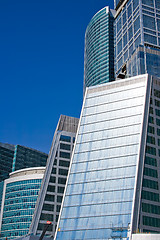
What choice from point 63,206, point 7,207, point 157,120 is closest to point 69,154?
point 63,206

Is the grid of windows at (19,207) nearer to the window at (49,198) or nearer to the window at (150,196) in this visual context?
the window at (49,198)

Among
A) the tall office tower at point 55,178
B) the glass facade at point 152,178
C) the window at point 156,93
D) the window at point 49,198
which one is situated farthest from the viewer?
the window at point 49,198

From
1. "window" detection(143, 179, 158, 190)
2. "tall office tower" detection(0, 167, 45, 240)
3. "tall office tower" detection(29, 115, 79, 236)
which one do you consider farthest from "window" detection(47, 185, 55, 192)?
"window" detection(143, 179, 158, 190)

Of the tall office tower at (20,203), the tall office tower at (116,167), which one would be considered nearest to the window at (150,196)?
the tall office tower at (116,167)

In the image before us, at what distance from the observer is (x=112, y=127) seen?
11612cm

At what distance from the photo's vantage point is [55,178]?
444 feet

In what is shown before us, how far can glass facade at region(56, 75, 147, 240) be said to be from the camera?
3888 inches

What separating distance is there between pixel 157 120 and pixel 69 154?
144ft

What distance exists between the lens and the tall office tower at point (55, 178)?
420 feet

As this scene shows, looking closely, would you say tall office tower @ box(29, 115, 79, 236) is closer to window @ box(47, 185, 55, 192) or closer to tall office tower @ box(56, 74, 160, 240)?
window @ box(47, 185, 55, 192)

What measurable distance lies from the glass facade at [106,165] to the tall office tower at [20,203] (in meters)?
65.6

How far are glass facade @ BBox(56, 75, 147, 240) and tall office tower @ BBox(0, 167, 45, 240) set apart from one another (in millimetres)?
65560

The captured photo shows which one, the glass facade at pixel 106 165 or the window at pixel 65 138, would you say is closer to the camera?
the glass facade at pixel 106 165

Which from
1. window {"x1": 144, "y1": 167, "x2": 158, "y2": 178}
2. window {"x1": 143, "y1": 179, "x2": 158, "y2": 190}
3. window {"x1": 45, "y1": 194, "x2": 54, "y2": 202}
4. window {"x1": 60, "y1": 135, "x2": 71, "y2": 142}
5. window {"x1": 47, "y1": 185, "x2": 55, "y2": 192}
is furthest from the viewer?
window {"x1": 60, "y1": 135, "x2": 71, "y2": 142}
